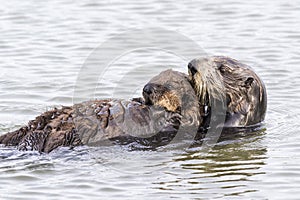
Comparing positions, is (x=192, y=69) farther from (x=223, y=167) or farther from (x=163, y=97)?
(x=223, y=167)

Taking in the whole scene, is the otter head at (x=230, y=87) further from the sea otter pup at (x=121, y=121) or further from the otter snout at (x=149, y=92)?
the otter snout at (x=149, y=92)

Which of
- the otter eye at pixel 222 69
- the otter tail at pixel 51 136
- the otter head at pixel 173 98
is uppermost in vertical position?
the otter eye at pixel 222 69

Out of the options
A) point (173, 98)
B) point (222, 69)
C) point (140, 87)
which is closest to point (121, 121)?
point (173, 98)

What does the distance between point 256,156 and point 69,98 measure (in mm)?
2886

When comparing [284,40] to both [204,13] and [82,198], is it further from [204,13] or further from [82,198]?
[82,198]

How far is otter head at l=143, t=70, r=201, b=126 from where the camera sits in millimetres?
6629

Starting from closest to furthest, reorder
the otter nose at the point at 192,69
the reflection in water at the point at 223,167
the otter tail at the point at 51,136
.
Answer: the reflection in water at the point at 223,167
the otter tail at the point at 51,136
the otter nose at the point at 192,69

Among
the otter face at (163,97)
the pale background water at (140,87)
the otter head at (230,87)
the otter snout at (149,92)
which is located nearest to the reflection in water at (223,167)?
the pale background water at (140,87)

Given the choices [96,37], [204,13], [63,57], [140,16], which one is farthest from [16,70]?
[204,13]

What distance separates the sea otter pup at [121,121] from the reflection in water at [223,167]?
33 cm

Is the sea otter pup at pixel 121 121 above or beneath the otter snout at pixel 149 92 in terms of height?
beneath

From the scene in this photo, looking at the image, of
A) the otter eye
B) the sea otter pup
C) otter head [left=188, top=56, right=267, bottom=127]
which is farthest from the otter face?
the otter eye

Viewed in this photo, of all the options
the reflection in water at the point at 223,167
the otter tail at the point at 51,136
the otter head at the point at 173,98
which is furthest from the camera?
the otter head at the point at 173,98

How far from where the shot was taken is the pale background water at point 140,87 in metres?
5.87
